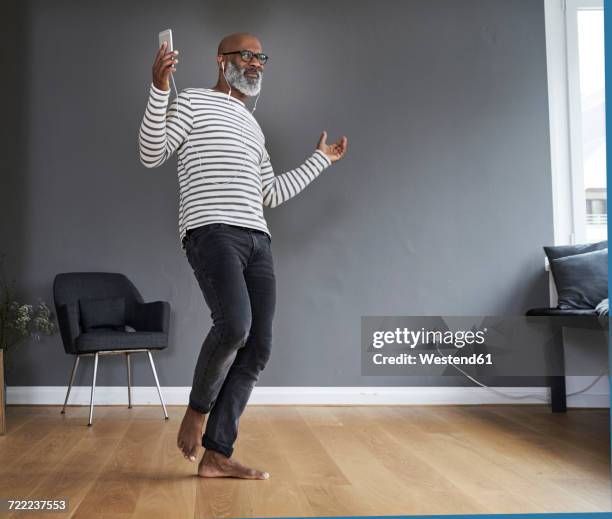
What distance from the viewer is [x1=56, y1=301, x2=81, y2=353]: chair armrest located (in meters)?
3.37

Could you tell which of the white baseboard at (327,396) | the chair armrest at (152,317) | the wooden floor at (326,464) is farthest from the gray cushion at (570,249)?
the chair armrest at (152,317)

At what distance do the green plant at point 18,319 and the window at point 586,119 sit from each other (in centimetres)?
317

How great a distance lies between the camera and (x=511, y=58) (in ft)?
13.6

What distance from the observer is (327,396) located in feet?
12.7

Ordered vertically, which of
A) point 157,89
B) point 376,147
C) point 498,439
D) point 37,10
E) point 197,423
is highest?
point 37,10

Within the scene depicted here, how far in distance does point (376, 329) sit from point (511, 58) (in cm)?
188

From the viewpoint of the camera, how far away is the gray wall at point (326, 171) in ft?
12.8

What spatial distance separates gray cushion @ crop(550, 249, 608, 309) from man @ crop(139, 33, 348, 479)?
7.10ft

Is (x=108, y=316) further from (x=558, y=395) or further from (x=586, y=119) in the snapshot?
(x=586, y=119)

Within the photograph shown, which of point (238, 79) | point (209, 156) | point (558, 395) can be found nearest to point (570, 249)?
point (558, 395)

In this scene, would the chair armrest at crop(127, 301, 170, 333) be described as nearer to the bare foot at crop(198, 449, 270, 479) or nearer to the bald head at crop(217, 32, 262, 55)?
the bare foot at crop(198, 449, 270, 479)

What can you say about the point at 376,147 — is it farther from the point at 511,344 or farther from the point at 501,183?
the point at 511,344

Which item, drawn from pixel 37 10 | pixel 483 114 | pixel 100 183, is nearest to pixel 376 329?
pixel 483 114

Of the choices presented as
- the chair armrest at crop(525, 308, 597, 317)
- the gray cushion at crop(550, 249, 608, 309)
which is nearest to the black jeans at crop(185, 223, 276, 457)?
the chair armrest at crop(525, 308, 597, 317)
